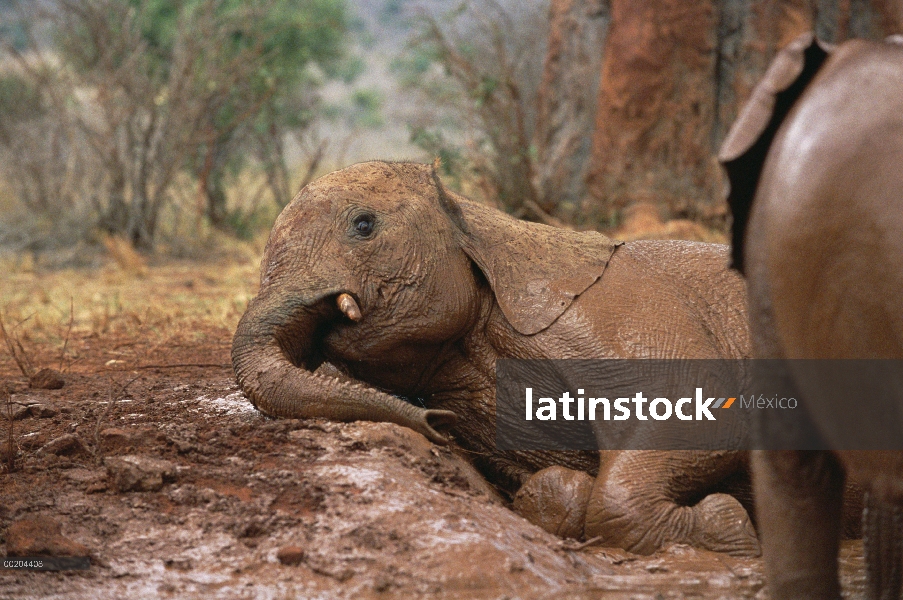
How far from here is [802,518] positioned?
235cm

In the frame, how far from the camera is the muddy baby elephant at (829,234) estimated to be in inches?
76.9

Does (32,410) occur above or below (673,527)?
above

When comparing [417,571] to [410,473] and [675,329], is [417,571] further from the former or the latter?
[675,329]

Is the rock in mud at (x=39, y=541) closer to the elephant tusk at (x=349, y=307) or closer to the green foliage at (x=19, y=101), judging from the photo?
the elephant tusk at (x=349, y=307)

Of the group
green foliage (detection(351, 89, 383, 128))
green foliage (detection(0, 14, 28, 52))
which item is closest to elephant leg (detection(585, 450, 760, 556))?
green foliage (detection(351, 89, 383, 128))

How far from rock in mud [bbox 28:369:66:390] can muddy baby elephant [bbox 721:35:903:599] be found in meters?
3.60

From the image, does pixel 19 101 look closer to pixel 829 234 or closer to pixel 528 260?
pixel 528 260

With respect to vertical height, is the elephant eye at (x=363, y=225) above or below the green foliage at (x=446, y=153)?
below

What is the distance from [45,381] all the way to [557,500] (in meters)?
2.60

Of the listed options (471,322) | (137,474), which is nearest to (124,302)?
(471,322)

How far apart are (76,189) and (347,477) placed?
977 centimetres

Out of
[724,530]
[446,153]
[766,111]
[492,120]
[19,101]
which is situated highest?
[19,101]

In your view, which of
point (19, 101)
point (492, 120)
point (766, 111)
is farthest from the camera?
point (19, 101)

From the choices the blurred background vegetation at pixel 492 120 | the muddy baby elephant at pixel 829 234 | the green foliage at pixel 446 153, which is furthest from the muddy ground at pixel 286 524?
the green foliage at pixel 446 153
